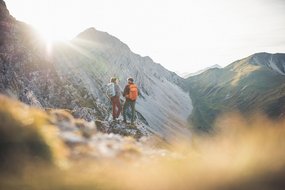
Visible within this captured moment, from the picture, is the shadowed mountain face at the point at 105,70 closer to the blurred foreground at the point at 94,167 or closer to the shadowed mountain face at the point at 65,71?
the shadowed mountain face at the point at 65,71

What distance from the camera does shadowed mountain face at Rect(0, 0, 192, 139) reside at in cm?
6550

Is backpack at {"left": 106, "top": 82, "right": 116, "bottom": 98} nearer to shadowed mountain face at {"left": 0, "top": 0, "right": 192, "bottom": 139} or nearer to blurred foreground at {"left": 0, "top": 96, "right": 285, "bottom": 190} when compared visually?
shadowed mountain face at {"left": 0, "top": 0, "right": 192, "bottom": 139}

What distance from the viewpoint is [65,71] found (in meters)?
97.3

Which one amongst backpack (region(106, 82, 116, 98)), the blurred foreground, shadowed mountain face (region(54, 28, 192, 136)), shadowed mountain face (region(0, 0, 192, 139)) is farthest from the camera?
shadowed mountain face (region(54, 28, 192, 136))

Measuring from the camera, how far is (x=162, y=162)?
10664 mm

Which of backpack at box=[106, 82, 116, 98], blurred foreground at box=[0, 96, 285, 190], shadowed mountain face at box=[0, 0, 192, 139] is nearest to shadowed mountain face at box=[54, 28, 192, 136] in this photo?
shadowed mountain face at box=[0, 0, 192, 139]

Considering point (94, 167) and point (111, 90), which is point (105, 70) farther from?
point (94, 167)

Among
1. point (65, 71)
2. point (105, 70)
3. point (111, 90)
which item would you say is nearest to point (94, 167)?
point (111, 90)

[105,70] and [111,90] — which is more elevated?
[105,70]

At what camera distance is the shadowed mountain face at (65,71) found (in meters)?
65.5

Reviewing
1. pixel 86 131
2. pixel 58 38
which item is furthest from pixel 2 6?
pixel 86 131

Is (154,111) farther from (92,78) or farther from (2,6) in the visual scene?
(2,6)

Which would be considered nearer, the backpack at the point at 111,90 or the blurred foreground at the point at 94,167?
the blurred foreground at the point at 94,167

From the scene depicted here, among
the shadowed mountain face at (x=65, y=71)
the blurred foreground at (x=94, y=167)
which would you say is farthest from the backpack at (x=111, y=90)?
the blurred foreground at (x=94, y=167)
